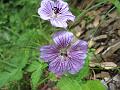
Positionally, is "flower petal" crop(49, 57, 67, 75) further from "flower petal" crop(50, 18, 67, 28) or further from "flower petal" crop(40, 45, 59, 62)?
"flower petal" crop(50, 18, 67, 28)

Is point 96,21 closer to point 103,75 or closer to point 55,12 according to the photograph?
point 103,75

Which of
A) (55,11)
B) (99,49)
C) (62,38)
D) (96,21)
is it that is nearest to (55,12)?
(55,11)

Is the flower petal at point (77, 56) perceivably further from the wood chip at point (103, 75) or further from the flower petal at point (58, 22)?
the wood chip at point (103, 75)

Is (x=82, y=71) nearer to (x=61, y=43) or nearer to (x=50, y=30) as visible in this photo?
(x=61, y=43)

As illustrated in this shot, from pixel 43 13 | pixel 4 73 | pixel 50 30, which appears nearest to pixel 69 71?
pixel 43 13

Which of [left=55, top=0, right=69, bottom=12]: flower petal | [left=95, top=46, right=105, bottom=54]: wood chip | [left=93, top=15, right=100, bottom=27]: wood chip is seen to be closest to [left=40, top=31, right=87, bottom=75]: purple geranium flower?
[left=55, top=0, right=69, bottom=12]: flower petal

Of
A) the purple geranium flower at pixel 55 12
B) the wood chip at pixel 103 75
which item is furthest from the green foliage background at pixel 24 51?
the wood chip at pixel 103 75
